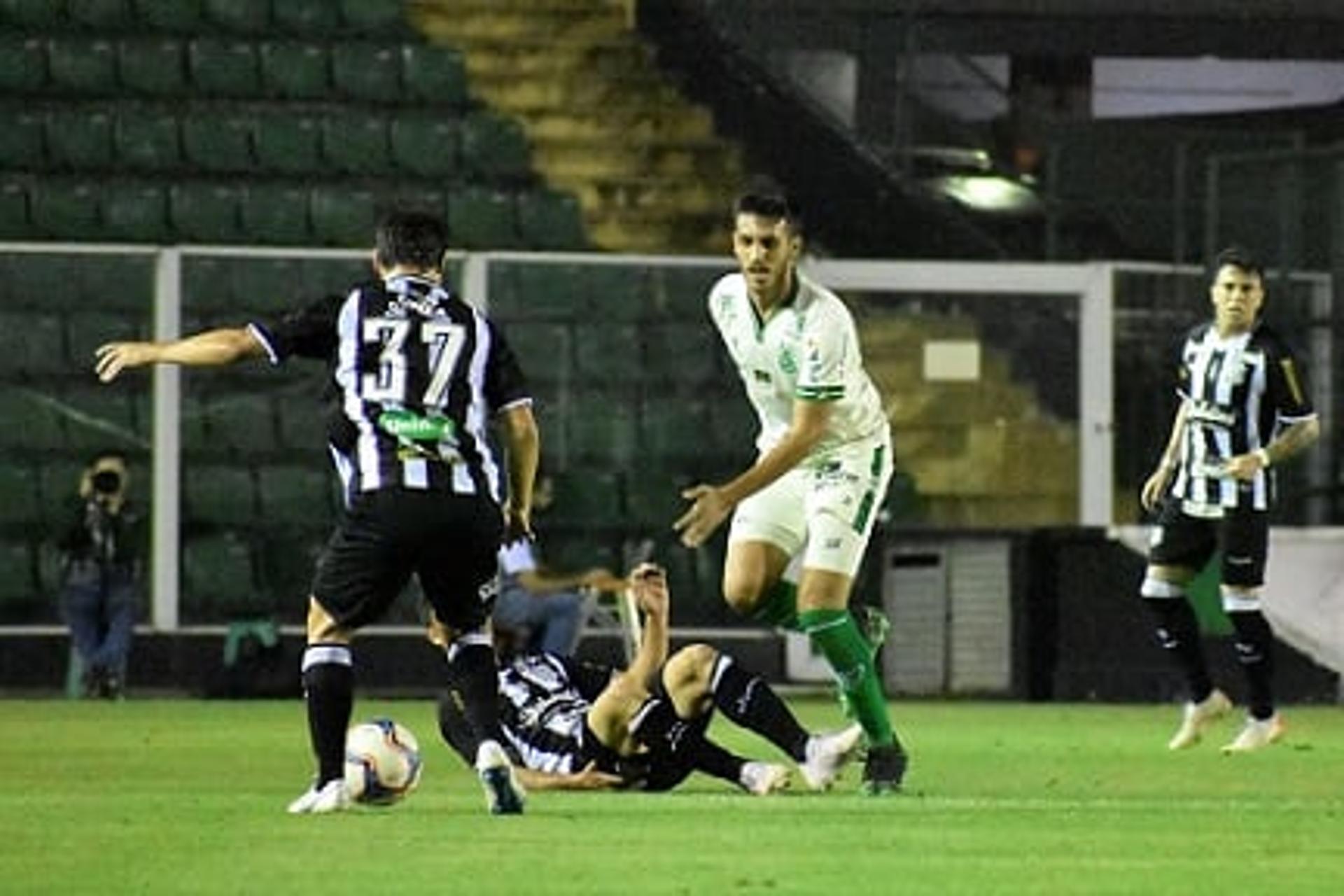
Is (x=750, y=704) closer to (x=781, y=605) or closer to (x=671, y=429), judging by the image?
(x=781, y=605)

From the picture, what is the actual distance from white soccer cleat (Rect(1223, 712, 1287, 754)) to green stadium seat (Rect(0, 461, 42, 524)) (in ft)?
31.5

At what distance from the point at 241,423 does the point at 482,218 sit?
3123 mm

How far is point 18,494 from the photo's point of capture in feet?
86.3

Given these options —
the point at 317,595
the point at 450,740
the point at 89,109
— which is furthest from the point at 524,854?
the point at 89,109

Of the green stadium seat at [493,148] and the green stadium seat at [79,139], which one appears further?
the green stadium seat at [493,148]

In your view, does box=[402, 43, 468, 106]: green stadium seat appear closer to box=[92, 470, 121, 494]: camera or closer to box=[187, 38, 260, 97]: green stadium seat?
box=[187, 38, 260, 97]: green stadium seat

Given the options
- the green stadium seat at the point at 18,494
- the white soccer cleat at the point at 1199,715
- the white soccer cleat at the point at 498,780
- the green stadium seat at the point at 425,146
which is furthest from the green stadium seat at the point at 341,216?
the white soccer cleat at the point at 498,780

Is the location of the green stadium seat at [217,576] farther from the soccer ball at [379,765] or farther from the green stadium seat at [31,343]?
the soccer ball at [379,765]

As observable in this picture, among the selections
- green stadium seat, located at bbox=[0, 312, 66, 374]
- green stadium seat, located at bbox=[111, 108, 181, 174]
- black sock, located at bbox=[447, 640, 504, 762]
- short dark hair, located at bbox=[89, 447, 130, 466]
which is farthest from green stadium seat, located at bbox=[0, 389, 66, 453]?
black sock, located at bbox=[447, 640, 504, 762]

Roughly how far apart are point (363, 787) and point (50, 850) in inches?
86.1

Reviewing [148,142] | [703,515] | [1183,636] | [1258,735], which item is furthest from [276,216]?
Answer: [703,515]

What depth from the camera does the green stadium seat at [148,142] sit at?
28.8m

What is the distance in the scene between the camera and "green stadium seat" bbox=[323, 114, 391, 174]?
29109 millimetres

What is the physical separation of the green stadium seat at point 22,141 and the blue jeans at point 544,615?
543 cm
